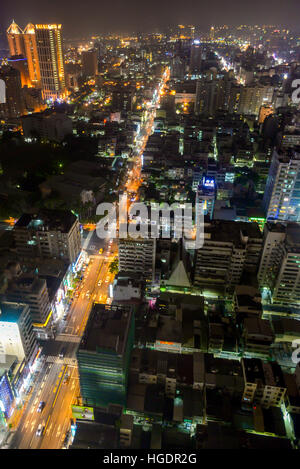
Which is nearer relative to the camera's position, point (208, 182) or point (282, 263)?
point (282, 263)

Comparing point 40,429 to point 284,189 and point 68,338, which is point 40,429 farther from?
point 284,189

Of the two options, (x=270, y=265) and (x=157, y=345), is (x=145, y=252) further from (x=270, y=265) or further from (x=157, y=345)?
(x=270, y=265)

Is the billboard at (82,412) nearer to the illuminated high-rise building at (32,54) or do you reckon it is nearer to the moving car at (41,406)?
the moving car at (41,406)

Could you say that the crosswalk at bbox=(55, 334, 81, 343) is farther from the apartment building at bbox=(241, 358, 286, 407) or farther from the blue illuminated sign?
the blue illuminated sign

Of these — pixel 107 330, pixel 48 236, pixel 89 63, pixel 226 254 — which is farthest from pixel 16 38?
pixel 107 330

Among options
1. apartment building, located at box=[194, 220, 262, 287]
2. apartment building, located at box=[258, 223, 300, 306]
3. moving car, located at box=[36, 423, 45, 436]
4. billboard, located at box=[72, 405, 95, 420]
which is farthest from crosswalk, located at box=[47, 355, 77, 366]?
apartment building, located at box=[258, 223, 300, 306]

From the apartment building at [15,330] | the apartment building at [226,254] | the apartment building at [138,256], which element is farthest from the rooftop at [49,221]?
the apartment building at [226,254]
